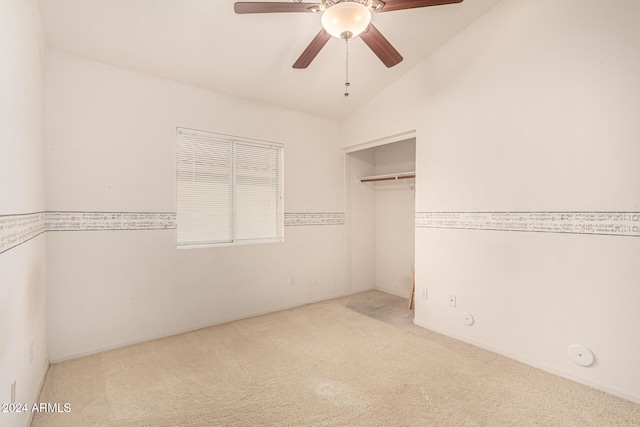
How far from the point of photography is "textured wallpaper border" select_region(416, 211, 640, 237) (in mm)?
1958

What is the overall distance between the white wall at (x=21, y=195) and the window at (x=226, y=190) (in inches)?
43.4

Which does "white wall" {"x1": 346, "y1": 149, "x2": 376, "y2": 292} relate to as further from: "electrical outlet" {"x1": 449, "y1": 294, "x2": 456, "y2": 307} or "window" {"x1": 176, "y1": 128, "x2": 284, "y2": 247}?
"electrical outlet" {"x1": 449, "y1": 294, "x2": 456, "y2": 307}

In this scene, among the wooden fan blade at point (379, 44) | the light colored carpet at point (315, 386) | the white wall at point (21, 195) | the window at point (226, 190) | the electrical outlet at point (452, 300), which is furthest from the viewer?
the window at point (226, 190)

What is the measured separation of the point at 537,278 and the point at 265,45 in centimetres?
287

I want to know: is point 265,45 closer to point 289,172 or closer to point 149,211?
point 289,172

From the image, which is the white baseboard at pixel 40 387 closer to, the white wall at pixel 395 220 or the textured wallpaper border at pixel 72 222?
the textured wallpaper border at pixel 72 222

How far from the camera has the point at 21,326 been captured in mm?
1608

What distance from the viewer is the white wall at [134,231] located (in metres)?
2.41

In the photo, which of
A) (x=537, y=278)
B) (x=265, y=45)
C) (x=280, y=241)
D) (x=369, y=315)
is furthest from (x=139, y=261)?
(x=537, y=278)

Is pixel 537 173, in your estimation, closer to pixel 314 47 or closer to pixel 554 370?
pixel 554 370

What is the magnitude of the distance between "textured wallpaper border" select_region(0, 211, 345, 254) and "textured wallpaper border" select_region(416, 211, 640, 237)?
8.59ft

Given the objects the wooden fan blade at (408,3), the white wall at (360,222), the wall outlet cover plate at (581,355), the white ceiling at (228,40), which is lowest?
the wall outlet cover plate at (581,355)

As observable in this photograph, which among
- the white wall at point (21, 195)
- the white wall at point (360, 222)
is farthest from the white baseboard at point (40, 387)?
the white wall at point (360, 222)

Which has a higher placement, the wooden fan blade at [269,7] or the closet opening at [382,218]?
the wooden fan blade at [269,7]
